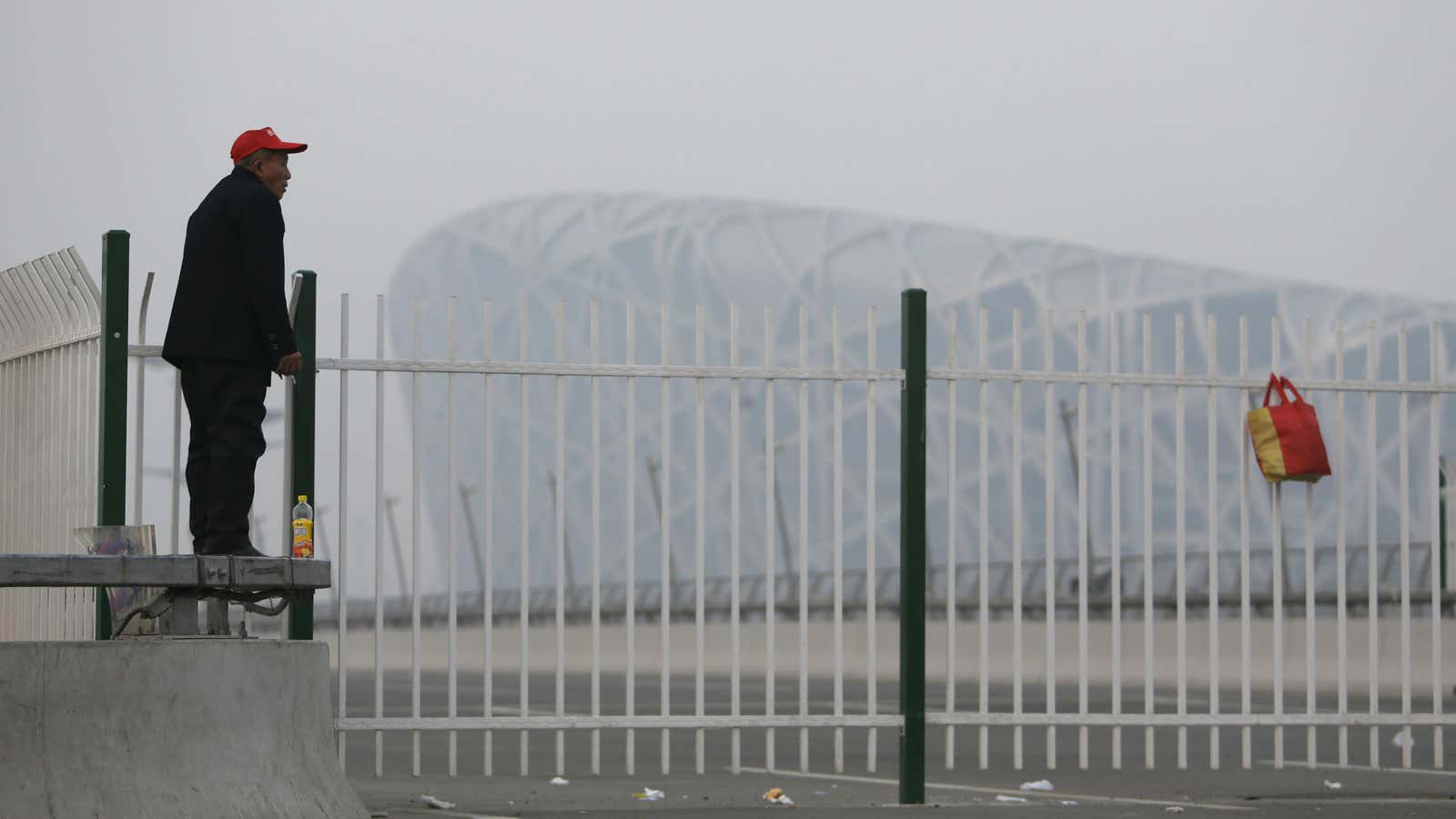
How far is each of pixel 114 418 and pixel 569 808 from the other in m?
2.36

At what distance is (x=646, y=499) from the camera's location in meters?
75.0

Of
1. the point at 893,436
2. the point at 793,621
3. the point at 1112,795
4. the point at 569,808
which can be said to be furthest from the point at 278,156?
the point at 893,436

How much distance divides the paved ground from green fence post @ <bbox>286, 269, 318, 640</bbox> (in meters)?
0.85

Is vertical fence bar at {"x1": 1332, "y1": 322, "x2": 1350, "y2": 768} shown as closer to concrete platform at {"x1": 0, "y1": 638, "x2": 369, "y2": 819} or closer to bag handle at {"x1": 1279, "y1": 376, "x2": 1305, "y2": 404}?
bag handle at {"x1": 1279, "y1": 376, "x2": 1305, "y2": 404}

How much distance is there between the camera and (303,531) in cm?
675

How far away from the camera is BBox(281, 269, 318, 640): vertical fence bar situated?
729cm

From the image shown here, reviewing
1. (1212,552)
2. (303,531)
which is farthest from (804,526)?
(303,531)

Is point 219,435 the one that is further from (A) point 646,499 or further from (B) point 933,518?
(A) point 646,499

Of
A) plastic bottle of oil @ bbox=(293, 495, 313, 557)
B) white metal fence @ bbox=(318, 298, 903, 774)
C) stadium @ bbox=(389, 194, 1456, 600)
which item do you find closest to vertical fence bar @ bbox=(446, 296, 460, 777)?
white metal fence @ bbox=(318, 298, 903, 774)

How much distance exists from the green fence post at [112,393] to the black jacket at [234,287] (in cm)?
40

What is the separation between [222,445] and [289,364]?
375 millimetres

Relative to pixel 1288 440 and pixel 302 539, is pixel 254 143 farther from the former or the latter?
pixel 1288 440

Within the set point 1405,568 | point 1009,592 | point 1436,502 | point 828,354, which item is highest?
point 828,354

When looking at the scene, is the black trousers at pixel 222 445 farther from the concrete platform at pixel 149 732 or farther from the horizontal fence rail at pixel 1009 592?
the horizontal fence rail at pixel 1009 592
